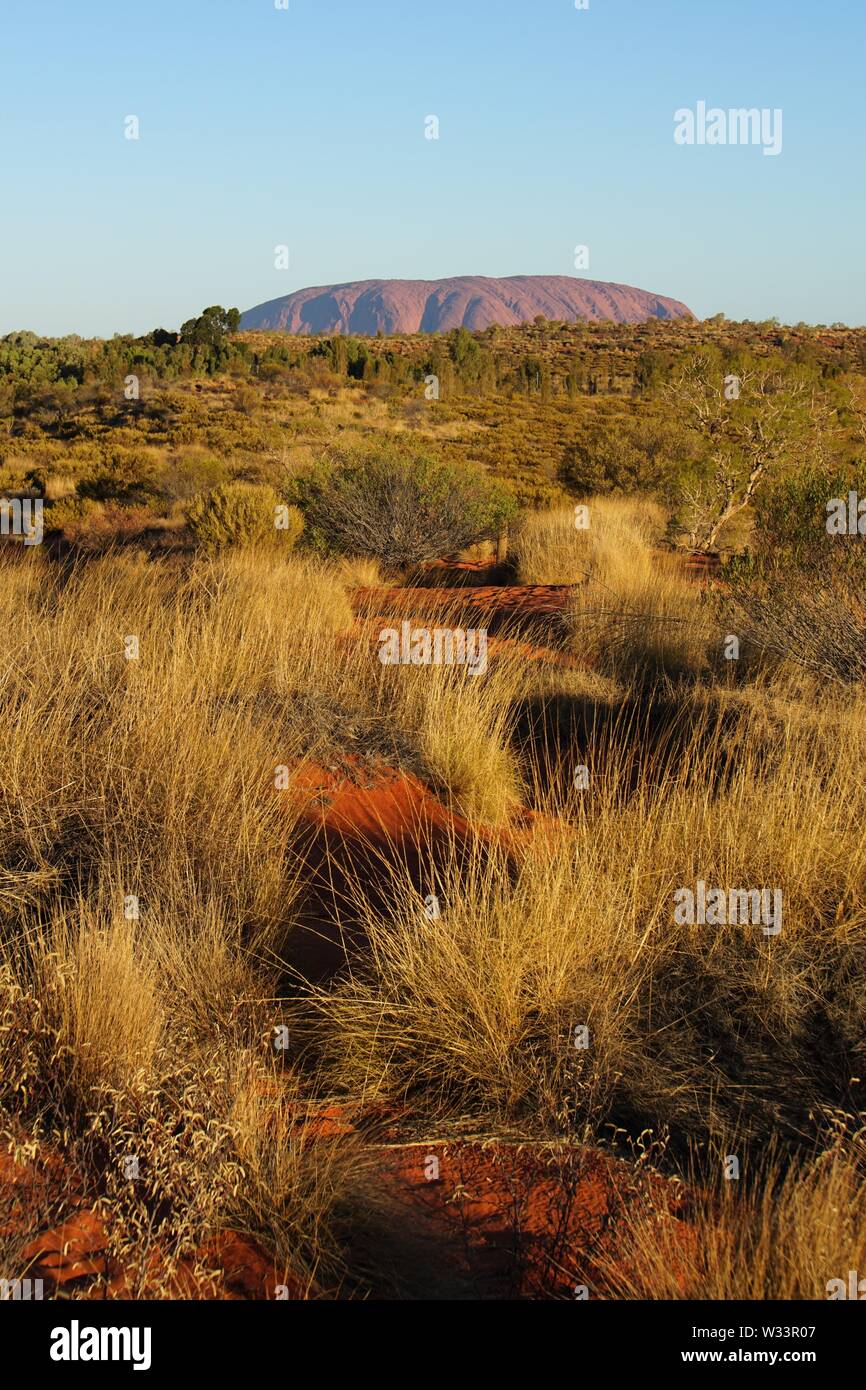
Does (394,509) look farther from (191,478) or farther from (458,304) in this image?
(458,304)

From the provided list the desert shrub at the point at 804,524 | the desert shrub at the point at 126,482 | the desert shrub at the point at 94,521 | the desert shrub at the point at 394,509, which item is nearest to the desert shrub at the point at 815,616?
the desert shrub at the point at 804,524

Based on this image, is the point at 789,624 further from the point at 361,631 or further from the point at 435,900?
the point at 435,900

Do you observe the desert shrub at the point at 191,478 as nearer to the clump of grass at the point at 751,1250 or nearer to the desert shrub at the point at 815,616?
the desert shrub at the point at 815,616

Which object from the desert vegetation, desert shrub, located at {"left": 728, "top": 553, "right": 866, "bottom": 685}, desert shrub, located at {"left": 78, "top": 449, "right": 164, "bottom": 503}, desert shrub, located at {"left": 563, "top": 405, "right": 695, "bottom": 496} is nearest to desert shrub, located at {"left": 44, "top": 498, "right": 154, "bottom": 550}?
desert shrub, located at {"left": 78, "top": 449, "right": 164, "bottom": 503}

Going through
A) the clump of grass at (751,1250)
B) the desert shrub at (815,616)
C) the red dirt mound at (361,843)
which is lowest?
the clump of grass at (751,1250)

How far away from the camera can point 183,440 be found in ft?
95.9

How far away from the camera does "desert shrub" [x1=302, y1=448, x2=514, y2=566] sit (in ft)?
44.3

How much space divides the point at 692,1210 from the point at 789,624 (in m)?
5.62

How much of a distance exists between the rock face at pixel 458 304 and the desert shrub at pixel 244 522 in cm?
15226

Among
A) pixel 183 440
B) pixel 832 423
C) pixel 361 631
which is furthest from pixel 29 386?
pixel 361 631

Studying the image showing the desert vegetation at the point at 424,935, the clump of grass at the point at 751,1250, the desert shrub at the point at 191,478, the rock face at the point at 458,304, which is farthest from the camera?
the rock face at the point at 458,304

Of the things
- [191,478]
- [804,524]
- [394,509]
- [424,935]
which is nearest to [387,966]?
[424,935]

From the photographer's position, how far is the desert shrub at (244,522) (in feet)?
41.8

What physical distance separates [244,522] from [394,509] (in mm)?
1906
